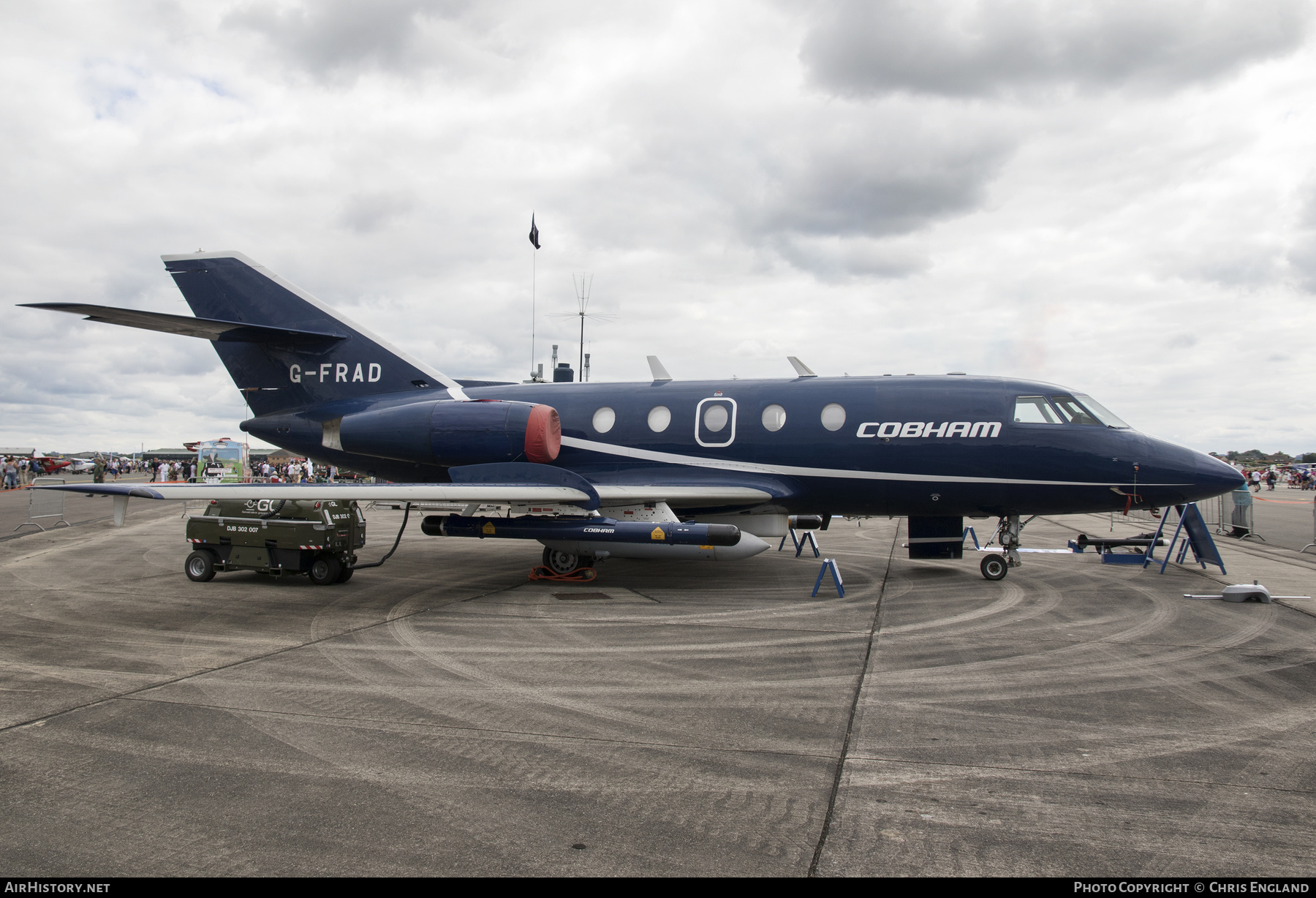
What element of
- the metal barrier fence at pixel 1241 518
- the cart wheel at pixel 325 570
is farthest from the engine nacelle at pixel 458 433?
the metal barrier fence at pixel 1241 518

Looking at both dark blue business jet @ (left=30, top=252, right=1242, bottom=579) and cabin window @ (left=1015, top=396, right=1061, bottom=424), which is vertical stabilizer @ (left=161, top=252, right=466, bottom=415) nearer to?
dark blue business jet @ (left=30, top=252, right=1242, bottom=579)

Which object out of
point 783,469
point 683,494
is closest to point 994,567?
point 783,469

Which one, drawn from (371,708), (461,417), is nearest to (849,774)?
(371,708)

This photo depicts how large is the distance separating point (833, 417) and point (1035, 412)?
2916 millimetres

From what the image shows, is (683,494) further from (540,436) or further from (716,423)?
(540,436)

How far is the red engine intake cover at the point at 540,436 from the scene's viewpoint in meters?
11.5

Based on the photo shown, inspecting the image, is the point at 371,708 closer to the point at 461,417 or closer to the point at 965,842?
the point at 965,842

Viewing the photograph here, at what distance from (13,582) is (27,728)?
340 inches

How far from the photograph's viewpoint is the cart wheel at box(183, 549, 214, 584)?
11.6 meters

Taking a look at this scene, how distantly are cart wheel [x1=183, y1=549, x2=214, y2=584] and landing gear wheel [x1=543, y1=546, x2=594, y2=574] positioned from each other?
5.25 metres

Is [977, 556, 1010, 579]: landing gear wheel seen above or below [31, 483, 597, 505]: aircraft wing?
below

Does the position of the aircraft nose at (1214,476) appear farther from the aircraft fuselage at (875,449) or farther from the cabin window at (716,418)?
the cabin window at (716,418)

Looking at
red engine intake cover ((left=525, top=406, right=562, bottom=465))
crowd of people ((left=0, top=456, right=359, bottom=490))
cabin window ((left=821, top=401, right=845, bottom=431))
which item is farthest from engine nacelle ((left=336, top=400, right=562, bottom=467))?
crowd of people ((left=0, top=456, right=359, bottom=490))
